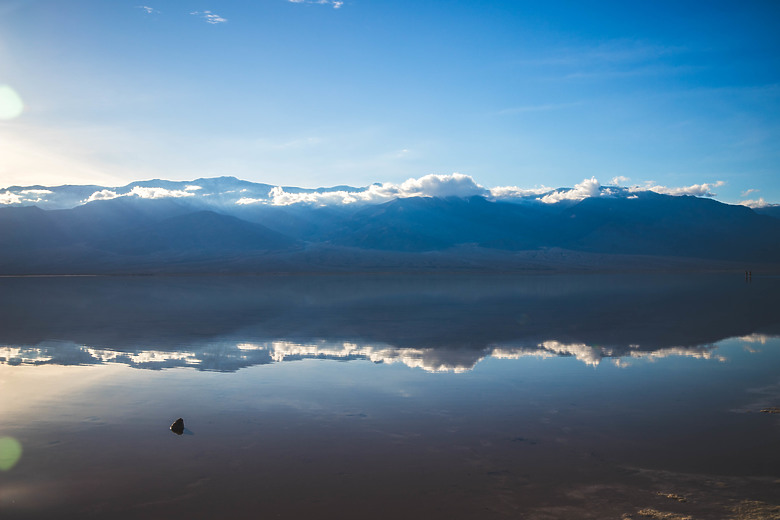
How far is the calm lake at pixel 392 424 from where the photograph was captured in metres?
7.97

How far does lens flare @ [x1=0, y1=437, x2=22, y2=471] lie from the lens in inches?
368

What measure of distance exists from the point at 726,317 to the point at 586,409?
74.1 feet

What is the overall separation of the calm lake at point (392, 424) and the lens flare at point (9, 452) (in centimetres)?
5

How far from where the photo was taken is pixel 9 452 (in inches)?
390

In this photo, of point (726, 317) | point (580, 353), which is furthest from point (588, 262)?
point (580, 353)

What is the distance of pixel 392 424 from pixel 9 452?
6843 mm

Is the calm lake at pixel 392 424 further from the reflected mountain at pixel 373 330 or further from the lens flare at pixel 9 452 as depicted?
the reflected mountain at pixel 373 330

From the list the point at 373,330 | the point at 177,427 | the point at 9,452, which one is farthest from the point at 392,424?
the point at 373,330

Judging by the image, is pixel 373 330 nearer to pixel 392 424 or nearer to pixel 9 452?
pixel 392 424

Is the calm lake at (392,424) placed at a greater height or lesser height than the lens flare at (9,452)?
lesser

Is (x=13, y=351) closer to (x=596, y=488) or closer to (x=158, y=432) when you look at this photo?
(x=158, y=432)

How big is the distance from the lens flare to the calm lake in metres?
0.05

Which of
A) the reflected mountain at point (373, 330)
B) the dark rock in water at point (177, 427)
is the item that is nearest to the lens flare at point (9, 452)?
the dark rock in water at point (177, 427)

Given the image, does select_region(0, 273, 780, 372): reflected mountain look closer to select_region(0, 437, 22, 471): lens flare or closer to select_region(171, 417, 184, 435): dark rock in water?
select_region(171, 417, 184, 435): dark rock in water
